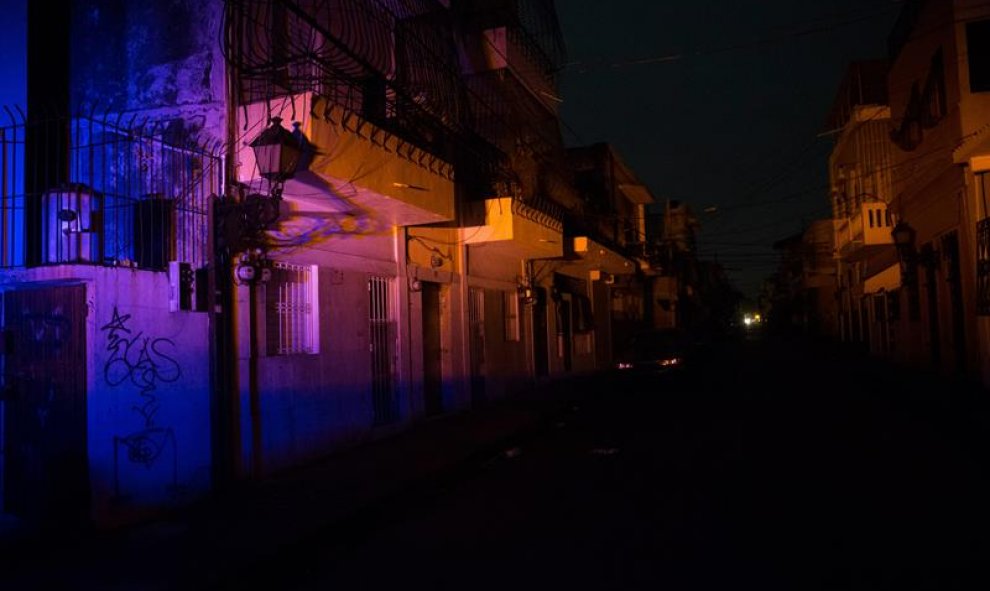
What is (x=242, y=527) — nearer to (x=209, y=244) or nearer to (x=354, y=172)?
(x=209, y=244)

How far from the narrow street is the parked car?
25.0ft

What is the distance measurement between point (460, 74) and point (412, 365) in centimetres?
626

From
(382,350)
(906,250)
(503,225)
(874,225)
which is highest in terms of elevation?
(874,225)

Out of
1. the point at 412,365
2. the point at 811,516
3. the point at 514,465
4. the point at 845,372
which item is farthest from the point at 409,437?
the point at 845,372

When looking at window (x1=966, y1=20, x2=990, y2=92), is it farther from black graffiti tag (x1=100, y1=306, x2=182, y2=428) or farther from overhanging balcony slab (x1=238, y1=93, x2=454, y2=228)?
black graffiti tag (x1=100, y1=306, x2=182, y2=428)

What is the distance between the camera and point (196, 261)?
8148mm

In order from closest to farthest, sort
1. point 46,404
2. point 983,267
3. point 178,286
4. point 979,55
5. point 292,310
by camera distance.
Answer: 1. point 46,404
2. point 178,286
3. point 292,310
4. point 983,267
5. point 979,55

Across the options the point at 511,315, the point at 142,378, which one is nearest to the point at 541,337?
the point at 511,315

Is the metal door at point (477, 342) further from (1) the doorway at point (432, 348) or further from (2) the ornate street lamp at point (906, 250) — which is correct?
(2) the ornate street lamp at point (906, 250)

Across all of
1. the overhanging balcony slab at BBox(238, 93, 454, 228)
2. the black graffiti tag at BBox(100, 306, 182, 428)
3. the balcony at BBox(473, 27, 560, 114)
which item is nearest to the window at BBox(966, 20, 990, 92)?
the balcony at BBox(473, 27, 560, 114)

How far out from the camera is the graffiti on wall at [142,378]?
7004mm

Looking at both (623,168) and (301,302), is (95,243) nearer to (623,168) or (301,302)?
(301,302)

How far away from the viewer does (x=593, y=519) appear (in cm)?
675

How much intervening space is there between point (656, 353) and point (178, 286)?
51.4 ft
